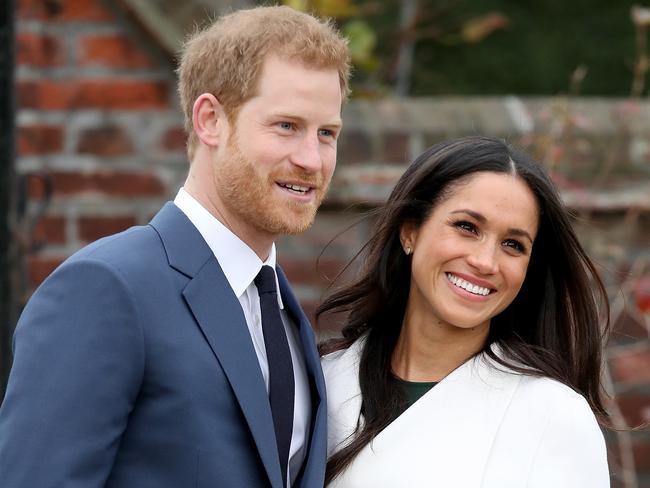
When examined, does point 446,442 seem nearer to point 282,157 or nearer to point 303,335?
point 303,335

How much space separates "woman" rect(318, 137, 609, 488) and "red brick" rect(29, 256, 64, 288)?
123cm

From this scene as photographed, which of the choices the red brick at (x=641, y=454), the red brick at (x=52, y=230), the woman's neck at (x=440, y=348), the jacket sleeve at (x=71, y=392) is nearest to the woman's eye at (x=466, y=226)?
the woman's neck at (x=440, y=348)

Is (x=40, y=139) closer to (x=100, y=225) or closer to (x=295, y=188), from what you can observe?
(x=100, y=225)

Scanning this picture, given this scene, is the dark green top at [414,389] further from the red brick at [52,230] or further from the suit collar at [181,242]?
the red brick at [52,230]

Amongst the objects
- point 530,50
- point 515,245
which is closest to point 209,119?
point 515,245

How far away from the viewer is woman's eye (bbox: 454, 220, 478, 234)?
329 cm

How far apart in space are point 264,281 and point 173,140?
1.57m

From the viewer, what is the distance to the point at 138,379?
2.69 meters

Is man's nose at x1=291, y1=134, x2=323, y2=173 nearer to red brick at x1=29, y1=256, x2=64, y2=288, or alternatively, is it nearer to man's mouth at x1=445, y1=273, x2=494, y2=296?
man's mouth at x1=445, y1=273, x2=494, y2=296

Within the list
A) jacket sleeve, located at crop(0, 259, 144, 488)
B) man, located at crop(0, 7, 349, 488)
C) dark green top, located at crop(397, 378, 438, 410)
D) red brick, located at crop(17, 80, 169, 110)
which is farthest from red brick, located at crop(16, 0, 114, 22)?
jacket sleeve, located at crop(0, 259, 144, 488)

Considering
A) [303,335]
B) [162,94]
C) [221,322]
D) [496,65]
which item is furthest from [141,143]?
[496,65]

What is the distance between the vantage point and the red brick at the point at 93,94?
14.5 feet

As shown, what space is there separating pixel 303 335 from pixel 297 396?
→ 0.65 ft

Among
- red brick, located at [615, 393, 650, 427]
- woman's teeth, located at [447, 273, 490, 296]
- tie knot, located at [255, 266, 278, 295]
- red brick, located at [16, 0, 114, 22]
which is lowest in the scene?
red brick, located at [615, 393, 650, 427]
